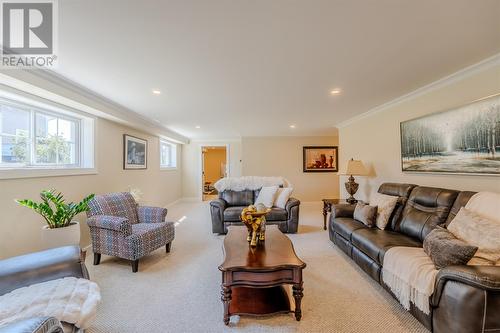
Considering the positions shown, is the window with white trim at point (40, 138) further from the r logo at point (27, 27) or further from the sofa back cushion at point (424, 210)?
the sofa back cushion at point (424, 210)

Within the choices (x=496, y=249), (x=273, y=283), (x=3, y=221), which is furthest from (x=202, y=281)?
(x=496, y=249)

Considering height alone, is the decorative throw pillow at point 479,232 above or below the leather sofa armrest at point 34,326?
above

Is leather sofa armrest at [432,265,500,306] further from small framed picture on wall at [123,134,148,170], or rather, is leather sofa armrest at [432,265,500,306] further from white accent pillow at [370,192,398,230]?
small framed picture on wall at [123,134,148,170]

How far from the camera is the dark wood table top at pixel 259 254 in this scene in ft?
5.70

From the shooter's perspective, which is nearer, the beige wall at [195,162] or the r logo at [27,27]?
the r logo at [27,27]

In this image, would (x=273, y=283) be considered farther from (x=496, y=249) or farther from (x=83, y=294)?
(x=496, y=249)

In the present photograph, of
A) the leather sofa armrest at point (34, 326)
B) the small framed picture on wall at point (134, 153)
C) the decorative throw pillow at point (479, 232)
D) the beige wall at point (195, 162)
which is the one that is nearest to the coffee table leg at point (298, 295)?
the decorative throw pillow at point (479, 232)

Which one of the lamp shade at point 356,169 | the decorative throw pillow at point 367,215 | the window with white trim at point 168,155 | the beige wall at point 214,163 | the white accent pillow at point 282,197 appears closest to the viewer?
the decorative throw pillow at point 367,215

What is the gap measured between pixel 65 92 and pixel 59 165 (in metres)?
1.06

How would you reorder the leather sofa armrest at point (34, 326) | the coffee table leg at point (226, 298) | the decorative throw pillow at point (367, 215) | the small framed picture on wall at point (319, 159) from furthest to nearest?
the small framed picture on wall at point (319, 159) → the decorative throw pillow at point (367, 215) → the coffee table leg at point (226, 298) → the leather sofa armrest at point (34, 326)

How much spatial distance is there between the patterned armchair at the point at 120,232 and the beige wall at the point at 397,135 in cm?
369

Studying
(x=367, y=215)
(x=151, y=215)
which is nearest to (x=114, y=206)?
(x=151, y=215)

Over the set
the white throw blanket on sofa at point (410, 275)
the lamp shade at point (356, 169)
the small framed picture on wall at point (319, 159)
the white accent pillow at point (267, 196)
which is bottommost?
the white throw blanket on sofa at point (410, 275)

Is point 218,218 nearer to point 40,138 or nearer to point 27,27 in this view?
point 40,138
